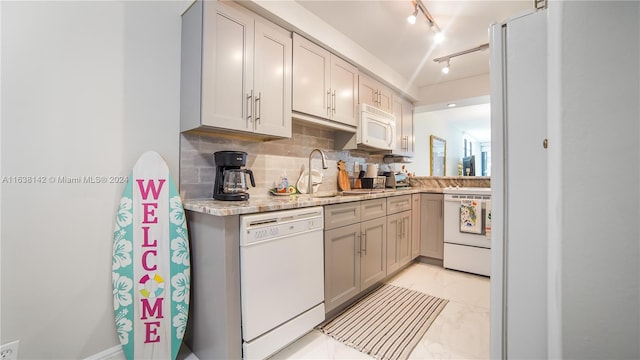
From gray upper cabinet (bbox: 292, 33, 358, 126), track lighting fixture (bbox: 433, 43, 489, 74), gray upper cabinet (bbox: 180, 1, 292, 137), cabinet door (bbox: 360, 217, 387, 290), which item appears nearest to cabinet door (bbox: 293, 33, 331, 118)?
gray upper cabinet (bbox: 292, 33, 358, 126)

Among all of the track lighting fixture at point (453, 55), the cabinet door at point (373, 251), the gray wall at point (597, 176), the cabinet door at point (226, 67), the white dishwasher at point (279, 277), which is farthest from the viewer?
the track lighting fixture at point (453, 55)

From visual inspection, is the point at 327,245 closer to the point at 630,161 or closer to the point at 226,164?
the point at 226,164

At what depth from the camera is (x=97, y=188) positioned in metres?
1.43

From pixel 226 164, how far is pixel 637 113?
170 centimetres

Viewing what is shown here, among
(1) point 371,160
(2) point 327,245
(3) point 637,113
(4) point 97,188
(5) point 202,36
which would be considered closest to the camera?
(3) point 637,113

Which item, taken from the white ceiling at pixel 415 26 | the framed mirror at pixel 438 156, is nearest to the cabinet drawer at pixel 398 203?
the white ceiling at pixel 415 26

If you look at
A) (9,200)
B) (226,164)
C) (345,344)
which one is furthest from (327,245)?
(9,200)

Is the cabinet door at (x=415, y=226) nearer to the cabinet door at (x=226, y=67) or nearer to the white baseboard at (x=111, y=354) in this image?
the cabinet door at (x=226, y=67)

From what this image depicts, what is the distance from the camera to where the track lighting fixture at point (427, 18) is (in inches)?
78.8

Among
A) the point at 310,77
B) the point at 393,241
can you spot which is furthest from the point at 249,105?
the point at 393,241

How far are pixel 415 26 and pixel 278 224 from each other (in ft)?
7.39

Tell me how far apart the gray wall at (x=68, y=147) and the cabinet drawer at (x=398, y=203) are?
2.08 meters

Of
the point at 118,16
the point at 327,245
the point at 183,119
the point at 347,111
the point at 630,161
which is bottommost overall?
the point at 327,245

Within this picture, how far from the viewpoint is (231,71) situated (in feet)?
5.53
